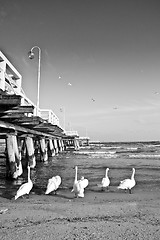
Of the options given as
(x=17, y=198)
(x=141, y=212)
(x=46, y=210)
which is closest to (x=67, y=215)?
(x=46, y=210)

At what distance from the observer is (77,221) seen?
4426 millimetres

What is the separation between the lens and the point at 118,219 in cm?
457

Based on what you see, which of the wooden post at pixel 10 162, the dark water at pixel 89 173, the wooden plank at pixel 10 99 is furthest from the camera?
the wooden post at pixel 10 162

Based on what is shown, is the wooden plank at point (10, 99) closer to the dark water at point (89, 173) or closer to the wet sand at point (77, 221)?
the wet sand at point (77, 221)

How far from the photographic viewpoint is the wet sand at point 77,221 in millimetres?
3799

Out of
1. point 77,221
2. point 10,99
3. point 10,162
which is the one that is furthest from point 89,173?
point 77,221

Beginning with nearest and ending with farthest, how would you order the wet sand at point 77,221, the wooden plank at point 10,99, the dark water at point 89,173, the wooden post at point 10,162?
1. the wet sand at point 77,221
2. the wooden plank at point 10,99
3. the dark water at point 89,173
4. the wooden post at point 10,162

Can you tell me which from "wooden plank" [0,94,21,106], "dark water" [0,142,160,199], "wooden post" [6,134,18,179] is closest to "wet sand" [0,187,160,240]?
"dark water" [0,142,160,199]

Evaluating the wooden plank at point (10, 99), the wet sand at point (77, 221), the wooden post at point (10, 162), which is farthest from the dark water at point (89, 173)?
the wooden plank at point (10, 99)

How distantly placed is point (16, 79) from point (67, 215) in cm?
792

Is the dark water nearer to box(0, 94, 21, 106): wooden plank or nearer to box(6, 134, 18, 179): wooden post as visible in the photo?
box(6, 134, 18, 179): wooden post

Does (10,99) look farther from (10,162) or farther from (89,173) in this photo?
(89,173)

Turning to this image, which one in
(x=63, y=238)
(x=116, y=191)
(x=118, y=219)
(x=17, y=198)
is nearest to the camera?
(x=63, y=238)

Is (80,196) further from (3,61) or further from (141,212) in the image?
(3,61)
